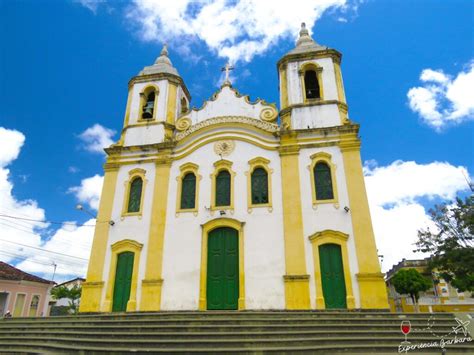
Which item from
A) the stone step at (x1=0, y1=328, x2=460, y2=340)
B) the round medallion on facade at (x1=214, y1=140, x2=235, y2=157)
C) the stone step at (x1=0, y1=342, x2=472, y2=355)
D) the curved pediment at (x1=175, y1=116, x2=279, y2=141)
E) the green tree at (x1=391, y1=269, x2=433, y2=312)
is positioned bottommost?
the stone step at (x1=0, y1=342, x2=472, y2=355)

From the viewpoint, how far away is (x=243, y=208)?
13.8 m

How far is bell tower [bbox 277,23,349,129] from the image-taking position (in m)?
15.0

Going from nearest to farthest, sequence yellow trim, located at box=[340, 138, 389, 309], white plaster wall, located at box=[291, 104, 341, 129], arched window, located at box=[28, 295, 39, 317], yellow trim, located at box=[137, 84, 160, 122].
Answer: yellow trim, located at box=[340, 138, 389, 309] < white plaster wall, located at box=[291, 104, 341, 129] < yellow trim, located at box=[137, 84, 160, 122] < arched window, located at box=[28, 295, 39, 317]

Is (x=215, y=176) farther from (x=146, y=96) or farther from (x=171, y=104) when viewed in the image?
(x=146, y=96)

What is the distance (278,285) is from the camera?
12328 millimetres

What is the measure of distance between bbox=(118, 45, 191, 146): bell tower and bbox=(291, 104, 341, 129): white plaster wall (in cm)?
612

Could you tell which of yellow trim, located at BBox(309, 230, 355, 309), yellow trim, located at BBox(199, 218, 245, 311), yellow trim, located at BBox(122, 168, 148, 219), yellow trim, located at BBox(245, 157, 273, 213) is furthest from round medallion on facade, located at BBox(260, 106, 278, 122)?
yellow trim, located at BBox(122, 168, 148, 219)

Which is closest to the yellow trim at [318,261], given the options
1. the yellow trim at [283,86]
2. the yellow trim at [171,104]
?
the yellow trim at [283,86]

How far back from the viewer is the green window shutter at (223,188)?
1421cm

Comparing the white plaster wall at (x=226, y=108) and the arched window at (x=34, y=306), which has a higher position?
the white plaster wall at (x=226, y=108)

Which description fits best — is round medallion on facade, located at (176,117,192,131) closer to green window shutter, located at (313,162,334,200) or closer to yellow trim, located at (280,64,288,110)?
yellow trim, located at (280,64,288,110)

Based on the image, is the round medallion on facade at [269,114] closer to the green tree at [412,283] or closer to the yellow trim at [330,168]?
the yellow trim at [330,168]

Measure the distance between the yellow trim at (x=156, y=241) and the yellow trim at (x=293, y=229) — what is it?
16.5 ft

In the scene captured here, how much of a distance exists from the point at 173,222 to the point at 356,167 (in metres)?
7.88
